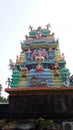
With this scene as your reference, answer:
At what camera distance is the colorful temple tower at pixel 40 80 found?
953 inches

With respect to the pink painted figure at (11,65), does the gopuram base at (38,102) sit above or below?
below

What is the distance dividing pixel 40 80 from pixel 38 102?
3.45 metres

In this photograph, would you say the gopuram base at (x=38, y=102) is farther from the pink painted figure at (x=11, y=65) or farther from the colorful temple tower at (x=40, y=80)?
the pink painted figure at (x=11, y=65)

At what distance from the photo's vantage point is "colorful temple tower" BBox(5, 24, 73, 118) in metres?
24.2

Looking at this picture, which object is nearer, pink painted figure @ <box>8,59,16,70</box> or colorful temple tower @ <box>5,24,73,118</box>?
colorful temple tower @ <box>5,24,73,118</box>

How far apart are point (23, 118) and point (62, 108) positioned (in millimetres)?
4899

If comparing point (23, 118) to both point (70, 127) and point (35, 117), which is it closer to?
point (35, 117)

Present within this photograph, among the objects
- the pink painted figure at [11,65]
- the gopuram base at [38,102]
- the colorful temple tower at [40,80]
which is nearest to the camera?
the gopuram base at [38,102]

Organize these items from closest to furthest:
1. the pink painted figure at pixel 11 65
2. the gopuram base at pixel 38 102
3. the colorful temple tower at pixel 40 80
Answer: the gopuram base at pixel 38 102 < the colorful temple tower at pixel 40 80 < the pink painted figure at pixel 11 65

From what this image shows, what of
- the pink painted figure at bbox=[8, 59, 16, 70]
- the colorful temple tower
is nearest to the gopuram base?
the colorful temple tower

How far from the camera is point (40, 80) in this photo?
26828 millimetres

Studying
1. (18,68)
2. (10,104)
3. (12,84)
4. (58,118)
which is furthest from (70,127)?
(18,68)

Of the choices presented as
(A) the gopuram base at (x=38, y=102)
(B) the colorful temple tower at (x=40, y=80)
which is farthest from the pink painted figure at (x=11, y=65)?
(A) the gopuram base at (x=38, y=102)

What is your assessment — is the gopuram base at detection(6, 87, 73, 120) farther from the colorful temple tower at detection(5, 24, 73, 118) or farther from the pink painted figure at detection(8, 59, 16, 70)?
the pink painted figure at detection(8, 59, 16, 70)
